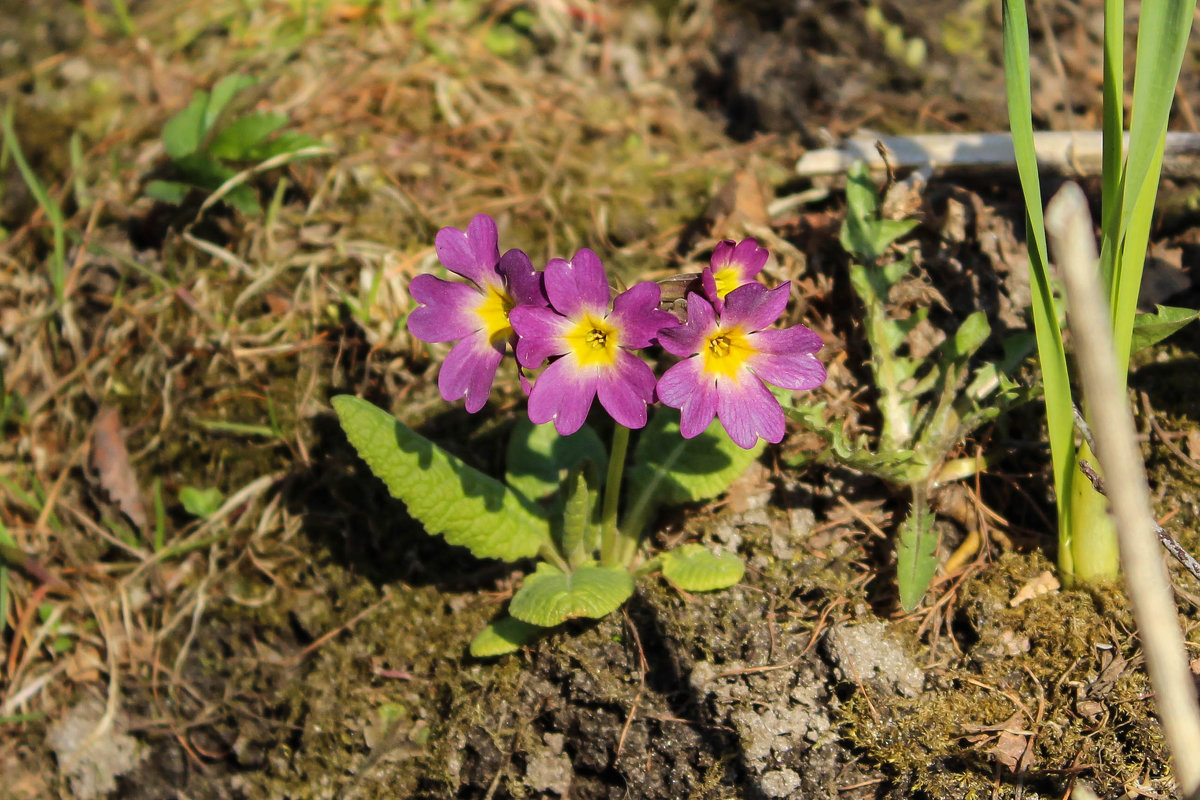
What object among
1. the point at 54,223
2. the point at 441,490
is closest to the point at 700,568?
the point at 441,490

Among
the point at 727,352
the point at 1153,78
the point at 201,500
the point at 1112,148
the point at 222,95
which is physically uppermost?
the point at 1153,78

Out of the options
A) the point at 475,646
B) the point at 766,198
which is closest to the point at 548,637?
the point at 475,646

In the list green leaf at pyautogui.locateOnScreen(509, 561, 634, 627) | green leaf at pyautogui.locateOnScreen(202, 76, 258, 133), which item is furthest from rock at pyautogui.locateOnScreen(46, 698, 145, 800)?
green leaf at pyautogui.locateOnScreen(202, 76, 258, 133)

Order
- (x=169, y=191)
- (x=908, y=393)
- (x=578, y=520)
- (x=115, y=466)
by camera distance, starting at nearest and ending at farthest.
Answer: (x=578, y=520) → (x=908, y=393) → (x=115, y=466) → (x=169, y=191)

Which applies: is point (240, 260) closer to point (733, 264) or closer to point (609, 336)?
point (609, 336)

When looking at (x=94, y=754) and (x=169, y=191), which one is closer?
(x=94, y=754)

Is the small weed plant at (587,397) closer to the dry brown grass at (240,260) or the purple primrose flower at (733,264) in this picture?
the purple primrose flower at (733,264)

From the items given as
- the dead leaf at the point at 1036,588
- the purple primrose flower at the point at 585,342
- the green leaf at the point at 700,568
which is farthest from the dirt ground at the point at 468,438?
the purple primrose flower at the point at 585,342

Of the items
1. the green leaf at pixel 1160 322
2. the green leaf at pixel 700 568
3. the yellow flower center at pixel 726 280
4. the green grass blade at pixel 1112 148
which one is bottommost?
the green leaf at pixel 700 568
